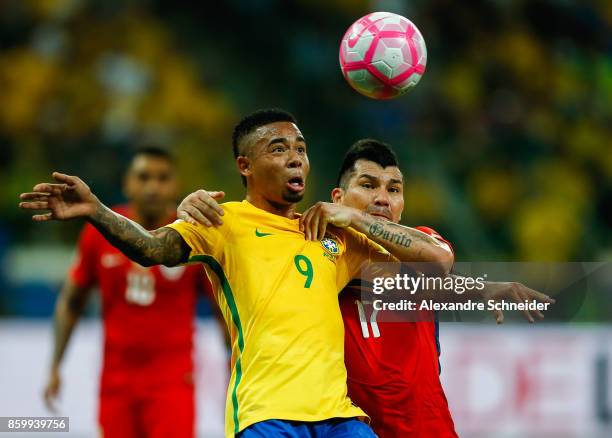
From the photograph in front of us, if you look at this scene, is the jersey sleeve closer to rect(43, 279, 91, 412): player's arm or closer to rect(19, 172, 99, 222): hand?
rect(19, 172, 99, 222): hand

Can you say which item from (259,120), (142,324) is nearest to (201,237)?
(259,120)

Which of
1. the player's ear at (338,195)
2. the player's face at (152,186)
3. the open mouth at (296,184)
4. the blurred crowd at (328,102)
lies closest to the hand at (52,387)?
the player's face at (152,186)

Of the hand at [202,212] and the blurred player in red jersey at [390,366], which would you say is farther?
the blurred player in red jersey at [390,366]

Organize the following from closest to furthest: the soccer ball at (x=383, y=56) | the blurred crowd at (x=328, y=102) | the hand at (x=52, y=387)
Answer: the soccer ball at (x=383, y=56), the hand at (x=52, y=387), the blurred crowd at (x=328, y=102)

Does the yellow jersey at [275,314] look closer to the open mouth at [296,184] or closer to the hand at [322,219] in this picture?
the hand at [322,219]

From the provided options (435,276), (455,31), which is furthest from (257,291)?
(455,31)

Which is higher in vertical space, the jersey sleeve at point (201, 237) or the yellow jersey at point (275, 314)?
the jersey sleeve at point (201, 237)

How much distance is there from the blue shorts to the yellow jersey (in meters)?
0.03

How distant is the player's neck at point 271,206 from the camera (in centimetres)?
443

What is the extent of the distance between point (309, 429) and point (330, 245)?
855 mm

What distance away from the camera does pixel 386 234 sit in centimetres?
433

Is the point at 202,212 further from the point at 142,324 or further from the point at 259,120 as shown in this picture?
the point at 142,324

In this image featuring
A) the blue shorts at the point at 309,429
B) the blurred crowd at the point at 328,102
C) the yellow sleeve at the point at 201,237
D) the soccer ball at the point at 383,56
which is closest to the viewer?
the blue shorts at the point at 309,429

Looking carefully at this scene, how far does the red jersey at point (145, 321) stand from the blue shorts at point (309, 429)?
246 centimetres
